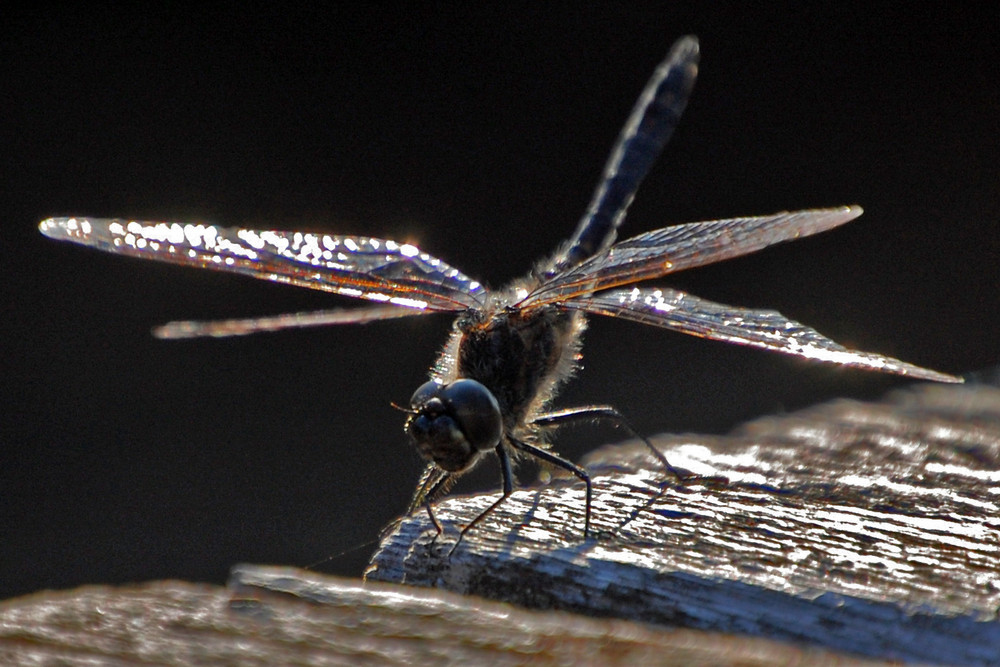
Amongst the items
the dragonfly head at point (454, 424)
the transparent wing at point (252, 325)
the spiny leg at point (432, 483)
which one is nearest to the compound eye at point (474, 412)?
the dragonfly head at point (454, 424)

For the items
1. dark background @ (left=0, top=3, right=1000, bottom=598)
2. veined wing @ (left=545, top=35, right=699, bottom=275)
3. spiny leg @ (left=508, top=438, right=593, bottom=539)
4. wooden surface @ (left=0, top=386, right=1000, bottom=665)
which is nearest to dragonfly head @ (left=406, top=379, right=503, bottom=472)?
spiny leg @ (left=508, top=438, right=593, bottom=539)

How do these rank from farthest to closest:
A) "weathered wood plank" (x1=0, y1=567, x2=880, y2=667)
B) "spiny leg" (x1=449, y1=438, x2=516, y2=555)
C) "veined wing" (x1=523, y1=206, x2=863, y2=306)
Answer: "veined wing" (x1=523, y1=206, x2=863, y2=306)
"spiny leg" (x1=449, y1=438, x2=516, y2=555)
"weathered wood plank" (x1=0, y1=567, x2=880, y2=667)

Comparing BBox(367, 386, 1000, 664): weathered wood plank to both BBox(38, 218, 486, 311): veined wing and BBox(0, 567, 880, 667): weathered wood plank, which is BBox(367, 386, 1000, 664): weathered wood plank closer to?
BBox(0, 567, 880, 667): weathered wood plank

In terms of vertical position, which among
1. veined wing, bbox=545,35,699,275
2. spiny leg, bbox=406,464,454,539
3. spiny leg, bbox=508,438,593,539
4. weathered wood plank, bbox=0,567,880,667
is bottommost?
weathered wood plank, bbox=0,567,880,667

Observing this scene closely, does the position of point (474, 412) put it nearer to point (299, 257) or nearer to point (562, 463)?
point (562, 463)

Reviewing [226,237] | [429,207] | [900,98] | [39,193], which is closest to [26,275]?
[39,193]

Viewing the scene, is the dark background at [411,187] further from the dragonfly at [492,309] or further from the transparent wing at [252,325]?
the transparent wing at [252,325]
